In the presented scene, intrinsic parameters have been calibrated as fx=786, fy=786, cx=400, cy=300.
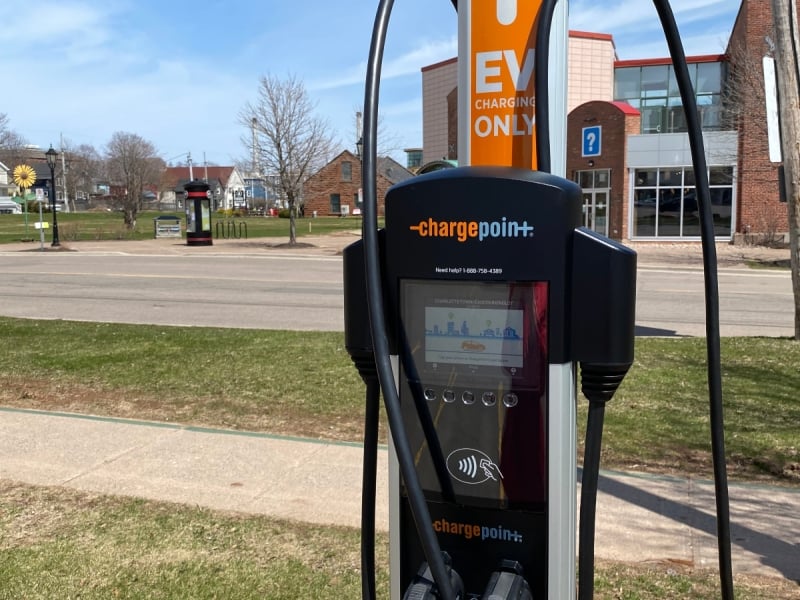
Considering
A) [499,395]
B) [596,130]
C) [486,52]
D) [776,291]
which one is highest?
[596,130]

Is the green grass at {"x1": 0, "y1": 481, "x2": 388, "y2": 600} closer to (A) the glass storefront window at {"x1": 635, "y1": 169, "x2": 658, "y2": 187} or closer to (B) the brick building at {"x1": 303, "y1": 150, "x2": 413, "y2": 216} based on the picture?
(A) the glass storefront window at {"x1": 635, "y1": 169, "x2": 658, "y2": 187}

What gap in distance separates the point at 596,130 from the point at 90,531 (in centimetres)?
1489

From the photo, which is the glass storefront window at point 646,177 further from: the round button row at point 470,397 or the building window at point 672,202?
the round button row at point 470,397

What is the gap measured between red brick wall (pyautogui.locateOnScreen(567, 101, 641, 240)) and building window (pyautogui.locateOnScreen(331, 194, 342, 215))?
1761 inches

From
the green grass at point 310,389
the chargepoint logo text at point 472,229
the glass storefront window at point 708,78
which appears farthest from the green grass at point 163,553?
the glass storefront window at point 708,78

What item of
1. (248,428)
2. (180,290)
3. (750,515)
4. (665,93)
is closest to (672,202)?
(665,93)

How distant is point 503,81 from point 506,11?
18cm

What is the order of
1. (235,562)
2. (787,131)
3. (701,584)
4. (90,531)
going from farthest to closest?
(787,131), (90,531), (235,562), (701,584)

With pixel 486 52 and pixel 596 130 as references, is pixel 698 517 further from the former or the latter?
pixel 596 130

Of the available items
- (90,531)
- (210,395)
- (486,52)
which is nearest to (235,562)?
(90,531)

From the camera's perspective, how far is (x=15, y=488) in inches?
181

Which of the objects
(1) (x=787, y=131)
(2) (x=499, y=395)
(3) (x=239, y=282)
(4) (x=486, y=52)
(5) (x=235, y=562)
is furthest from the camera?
(3) (x=239, y=282)

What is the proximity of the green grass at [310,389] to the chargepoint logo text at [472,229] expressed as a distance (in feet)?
11.6

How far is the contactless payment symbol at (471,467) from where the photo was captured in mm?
1939
